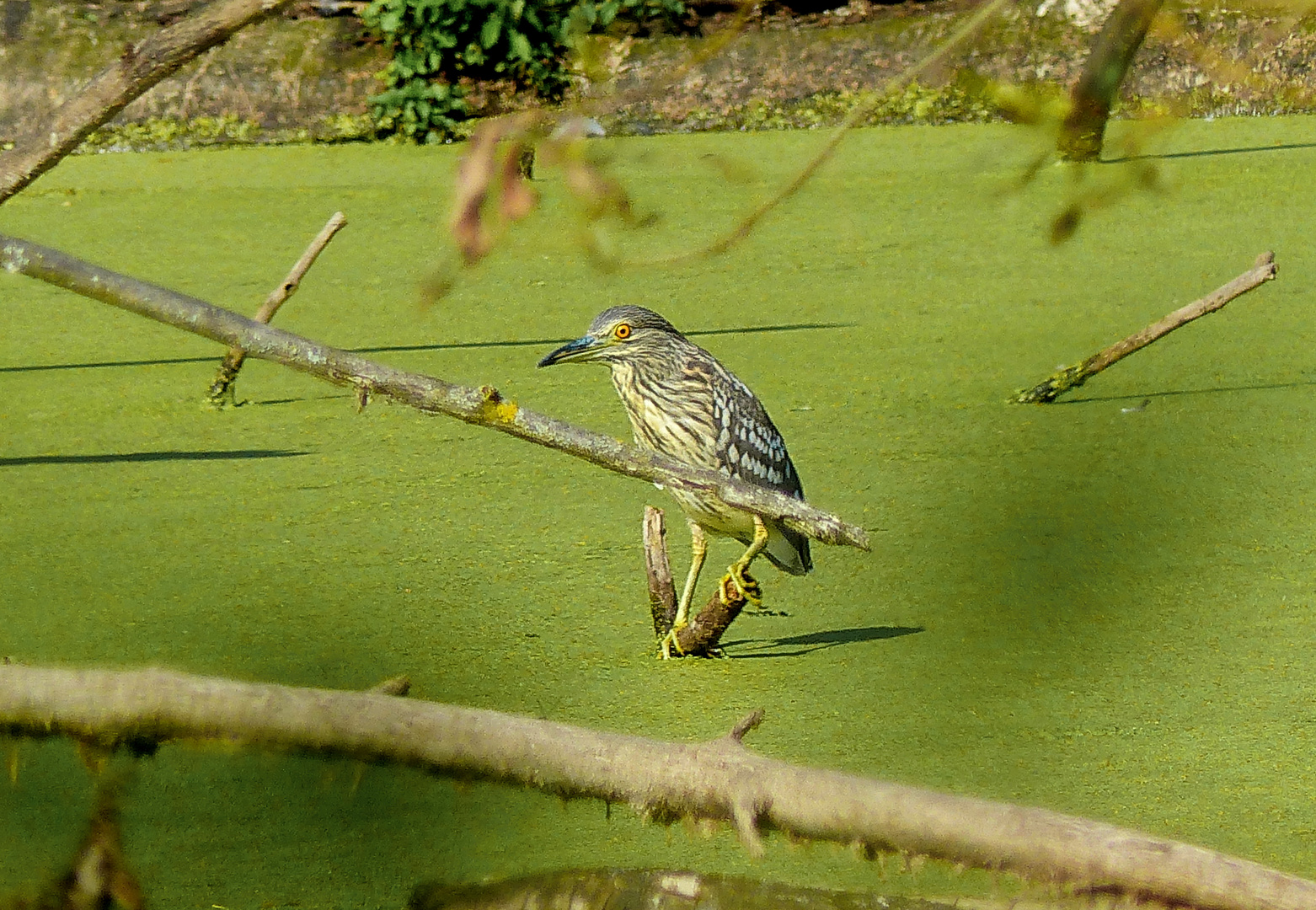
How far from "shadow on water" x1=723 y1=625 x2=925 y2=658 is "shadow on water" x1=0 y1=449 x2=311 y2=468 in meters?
1.10

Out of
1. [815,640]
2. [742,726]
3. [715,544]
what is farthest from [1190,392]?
[742,726]

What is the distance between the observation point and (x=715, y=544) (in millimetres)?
2922

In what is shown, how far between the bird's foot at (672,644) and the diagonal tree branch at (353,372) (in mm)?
997

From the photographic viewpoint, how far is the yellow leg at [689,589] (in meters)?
2.38

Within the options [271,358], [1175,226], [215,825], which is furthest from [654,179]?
[271,358]

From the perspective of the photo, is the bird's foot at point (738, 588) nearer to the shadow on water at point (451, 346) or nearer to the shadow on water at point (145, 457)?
the shadow on water at point (145, 457)

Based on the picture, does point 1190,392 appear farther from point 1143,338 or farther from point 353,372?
point 353,372

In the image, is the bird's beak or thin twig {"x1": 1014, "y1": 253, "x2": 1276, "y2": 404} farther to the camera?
thin twig {"x1": 1014, "y1": 253, "x2": 1276, "y2": 404}

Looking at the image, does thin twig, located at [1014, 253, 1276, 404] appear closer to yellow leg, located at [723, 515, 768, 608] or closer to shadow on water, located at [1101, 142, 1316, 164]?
yellow leg, located at [723, 515, 768, 608]

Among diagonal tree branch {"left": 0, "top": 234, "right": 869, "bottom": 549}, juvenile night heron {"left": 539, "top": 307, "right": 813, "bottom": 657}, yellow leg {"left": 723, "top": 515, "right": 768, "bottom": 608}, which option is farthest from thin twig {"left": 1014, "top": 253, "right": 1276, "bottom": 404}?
diagonal tree branch {"left": 0, "top": 234, "right": 869, "bottom": 549}

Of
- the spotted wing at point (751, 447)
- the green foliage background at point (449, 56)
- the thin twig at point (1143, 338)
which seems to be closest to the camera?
the spotted wing at point (751, 447)

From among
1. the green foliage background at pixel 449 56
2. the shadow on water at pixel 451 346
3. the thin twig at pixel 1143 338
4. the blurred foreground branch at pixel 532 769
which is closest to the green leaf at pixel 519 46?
the green foliage background at pixel 449 56

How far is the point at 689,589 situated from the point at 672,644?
116 millimetres

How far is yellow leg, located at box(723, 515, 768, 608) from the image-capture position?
223cm
